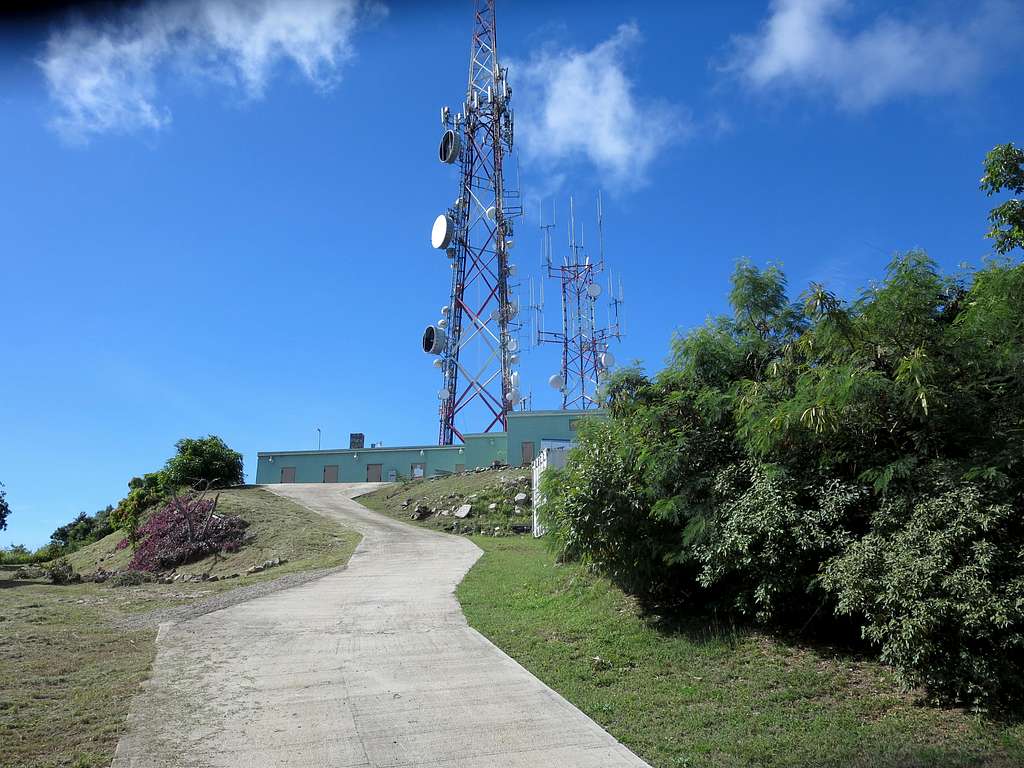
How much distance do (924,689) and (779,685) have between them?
1.12 m

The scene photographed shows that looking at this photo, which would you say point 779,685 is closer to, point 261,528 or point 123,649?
point 123,649

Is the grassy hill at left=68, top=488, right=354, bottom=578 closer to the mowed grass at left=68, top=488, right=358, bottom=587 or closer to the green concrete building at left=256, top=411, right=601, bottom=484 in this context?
the mowed grass at left=68, top=488, right=358, bottom=587

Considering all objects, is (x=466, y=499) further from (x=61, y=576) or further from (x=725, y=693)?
(x=725, y=693)

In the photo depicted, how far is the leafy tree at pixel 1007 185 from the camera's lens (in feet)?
19.5

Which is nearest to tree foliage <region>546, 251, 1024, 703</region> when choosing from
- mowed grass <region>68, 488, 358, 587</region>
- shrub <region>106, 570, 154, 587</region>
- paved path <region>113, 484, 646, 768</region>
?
paved path <region>113, 484, 646, 768</region>

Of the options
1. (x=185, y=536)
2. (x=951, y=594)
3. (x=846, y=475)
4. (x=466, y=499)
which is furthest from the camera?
(x=466, y=499)

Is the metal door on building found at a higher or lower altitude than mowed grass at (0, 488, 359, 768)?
higher

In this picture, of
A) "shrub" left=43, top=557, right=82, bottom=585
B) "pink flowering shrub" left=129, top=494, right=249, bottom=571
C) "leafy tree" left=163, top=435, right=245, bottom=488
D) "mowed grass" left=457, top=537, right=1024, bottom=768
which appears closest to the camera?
"mowed grass" left=457, top=537, right=1024, bottom=768

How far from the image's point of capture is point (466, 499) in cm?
2564

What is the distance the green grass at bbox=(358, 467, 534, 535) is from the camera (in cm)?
2248

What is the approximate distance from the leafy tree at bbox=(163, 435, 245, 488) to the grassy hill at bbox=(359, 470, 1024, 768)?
24.8 metres

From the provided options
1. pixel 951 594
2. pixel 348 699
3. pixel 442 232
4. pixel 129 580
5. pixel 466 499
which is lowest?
pixel 348 699


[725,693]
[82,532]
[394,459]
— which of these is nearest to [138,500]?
[82,532]

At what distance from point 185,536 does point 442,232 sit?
1006 inches
